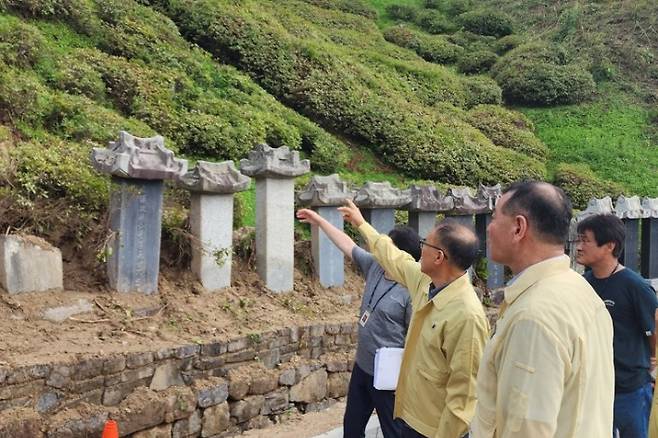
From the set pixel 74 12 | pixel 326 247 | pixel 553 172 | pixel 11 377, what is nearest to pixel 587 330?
pixel 11 377

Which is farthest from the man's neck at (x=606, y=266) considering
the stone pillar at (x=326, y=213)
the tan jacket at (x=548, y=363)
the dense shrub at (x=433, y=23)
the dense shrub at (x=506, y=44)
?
→ the dense shrub at (x=433, y=23)

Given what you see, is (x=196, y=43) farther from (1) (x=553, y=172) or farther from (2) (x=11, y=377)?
(2) (x=11, y=377)

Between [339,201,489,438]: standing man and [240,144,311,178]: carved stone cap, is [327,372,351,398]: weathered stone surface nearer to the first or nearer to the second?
[240,144,311,178]: carved stone cap

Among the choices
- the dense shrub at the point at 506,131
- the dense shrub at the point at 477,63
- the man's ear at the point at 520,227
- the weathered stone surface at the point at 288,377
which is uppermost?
the dense shrub at the point at 477,63

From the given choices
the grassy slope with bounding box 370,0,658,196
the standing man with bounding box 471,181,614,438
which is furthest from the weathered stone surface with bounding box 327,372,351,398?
the grassy slope with bounding box 370,0,658,196

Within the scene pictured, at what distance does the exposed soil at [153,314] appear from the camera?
4305 millimetres

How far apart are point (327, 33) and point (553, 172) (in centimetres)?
750

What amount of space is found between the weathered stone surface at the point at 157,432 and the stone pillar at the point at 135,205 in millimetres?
1142

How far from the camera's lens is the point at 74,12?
9617mm

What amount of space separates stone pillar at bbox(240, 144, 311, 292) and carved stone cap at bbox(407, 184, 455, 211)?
164cm

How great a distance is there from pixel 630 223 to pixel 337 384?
578 cm

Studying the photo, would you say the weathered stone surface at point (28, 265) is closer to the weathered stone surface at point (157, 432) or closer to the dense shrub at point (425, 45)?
the weathered stone surface at point (157, 432)

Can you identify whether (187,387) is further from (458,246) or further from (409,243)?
(458,246)

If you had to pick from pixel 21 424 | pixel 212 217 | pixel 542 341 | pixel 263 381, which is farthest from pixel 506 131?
pixel 542 341
